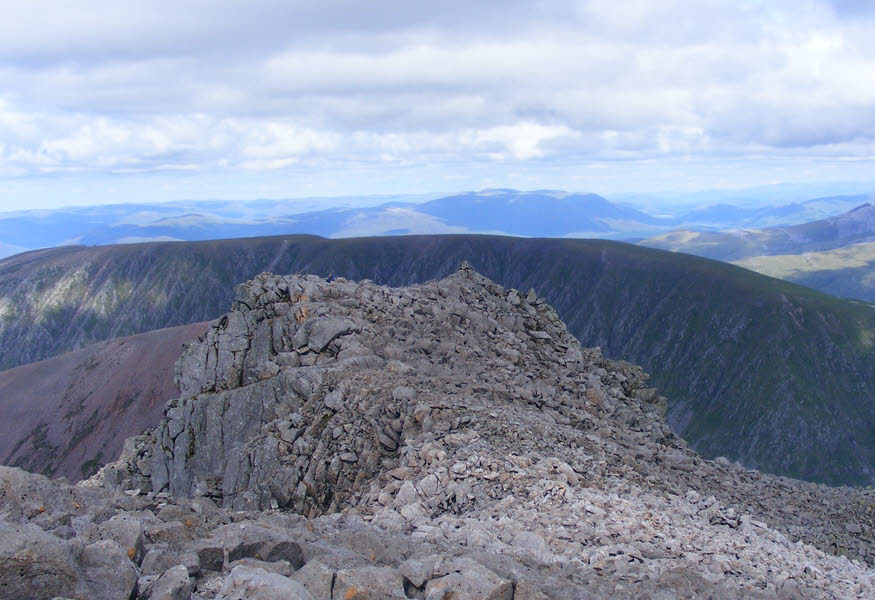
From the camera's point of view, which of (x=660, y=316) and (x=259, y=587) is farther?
(x=660, y=316)

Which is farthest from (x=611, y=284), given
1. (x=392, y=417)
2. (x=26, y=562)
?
(x=26, y=562)

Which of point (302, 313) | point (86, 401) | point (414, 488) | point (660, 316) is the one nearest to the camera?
point (414, 488)

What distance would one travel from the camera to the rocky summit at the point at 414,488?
366 inches

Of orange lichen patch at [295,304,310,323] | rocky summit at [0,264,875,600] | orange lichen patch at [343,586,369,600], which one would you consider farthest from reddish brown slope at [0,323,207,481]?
orange lichen patch at [343,586,369,600]

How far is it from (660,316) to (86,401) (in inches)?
4401

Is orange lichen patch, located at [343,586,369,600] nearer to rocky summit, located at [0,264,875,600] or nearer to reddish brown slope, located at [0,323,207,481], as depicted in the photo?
rocky summit, located at [0,264,875,600]

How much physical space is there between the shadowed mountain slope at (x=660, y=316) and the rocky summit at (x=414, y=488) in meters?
82.0

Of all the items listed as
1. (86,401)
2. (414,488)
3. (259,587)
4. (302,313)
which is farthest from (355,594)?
(86,401)

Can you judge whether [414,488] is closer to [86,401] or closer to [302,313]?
[302,313]

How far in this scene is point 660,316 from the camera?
136m

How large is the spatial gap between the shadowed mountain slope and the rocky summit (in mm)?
82017

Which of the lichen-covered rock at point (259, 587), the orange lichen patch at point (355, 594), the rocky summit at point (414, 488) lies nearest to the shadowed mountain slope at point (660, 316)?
the rocky summit at point (414, 488)

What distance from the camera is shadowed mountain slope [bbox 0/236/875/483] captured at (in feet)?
323

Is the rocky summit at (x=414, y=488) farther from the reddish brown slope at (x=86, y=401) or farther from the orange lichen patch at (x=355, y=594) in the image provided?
the reddish brown slope at (x=86, y=401)
